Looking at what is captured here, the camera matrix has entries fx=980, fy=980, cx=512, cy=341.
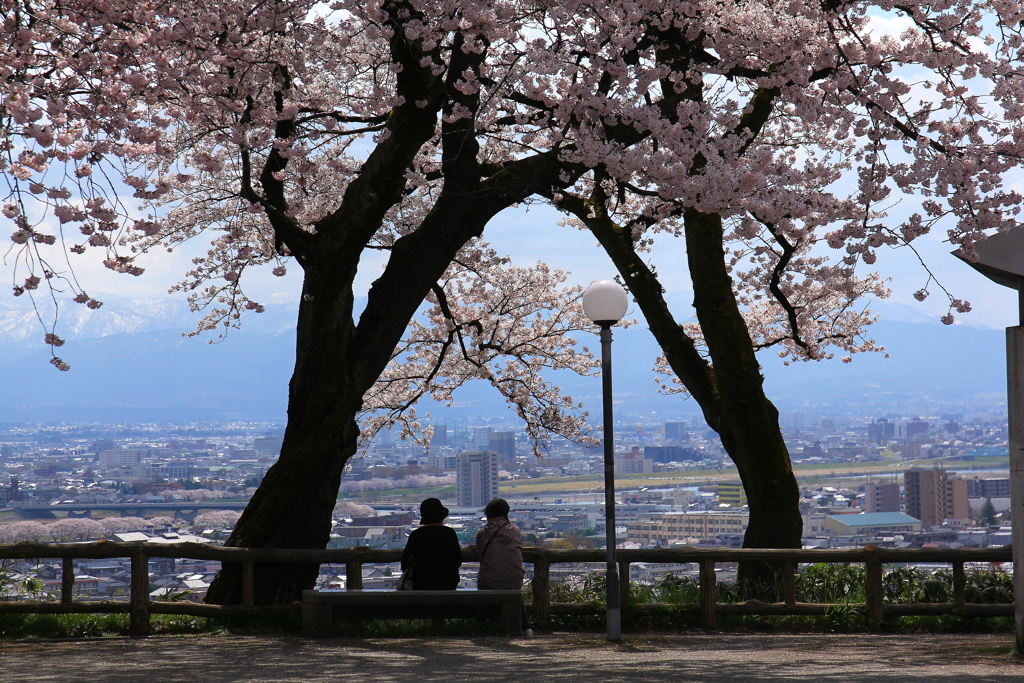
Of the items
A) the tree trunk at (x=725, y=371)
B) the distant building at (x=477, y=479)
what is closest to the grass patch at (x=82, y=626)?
the tree trunk at (x=725, y=371)

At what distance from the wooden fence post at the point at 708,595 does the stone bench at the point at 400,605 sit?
2226 mm

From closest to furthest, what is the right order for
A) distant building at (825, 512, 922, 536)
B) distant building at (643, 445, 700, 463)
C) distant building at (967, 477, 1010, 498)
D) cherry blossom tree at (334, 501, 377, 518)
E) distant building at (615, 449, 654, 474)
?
distant building at (825, 512, 922, 536) < cherry blossom tree at (334, 501, 377, 518) < distant building at (967, 477, 1010, 498) < distant building at (615, 449, 654, 474) < distant building at (643, 445, 700, 463)

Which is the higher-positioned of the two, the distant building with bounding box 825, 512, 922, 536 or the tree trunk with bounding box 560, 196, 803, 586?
the tree trunk with bounding box 560, 196, 803, 586

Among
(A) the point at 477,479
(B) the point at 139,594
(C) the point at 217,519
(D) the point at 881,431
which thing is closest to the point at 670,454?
(A) the point at 477,479

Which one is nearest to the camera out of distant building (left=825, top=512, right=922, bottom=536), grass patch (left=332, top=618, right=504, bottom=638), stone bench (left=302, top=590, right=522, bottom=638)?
stone bench (left=302, top=590, right=522, bottom=638)

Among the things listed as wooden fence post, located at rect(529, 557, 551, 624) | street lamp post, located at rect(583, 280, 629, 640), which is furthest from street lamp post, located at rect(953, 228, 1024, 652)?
wooden fence post, located at rect(529, 557, 551, 624)

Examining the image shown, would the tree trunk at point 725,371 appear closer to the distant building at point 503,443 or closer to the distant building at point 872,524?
the distant building at point 872,524

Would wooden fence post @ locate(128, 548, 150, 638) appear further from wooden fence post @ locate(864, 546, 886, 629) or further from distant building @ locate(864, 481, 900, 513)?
distant building @ locate(864, 481, 900, 513)

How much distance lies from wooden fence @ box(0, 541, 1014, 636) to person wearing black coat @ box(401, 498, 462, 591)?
2.32 feet

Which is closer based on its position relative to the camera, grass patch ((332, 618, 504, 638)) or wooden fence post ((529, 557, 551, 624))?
grass patch ((332, 618, 504, 638))

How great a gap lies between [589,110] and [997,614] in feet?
21.6

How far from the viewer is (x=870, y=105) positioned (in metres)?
9.86

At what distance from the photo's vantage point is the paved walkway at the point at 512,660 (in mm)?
6520

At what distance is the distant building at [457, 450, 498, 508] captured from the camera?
3347 centimetres
